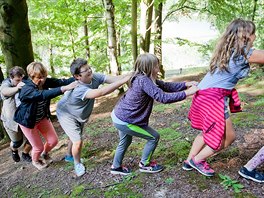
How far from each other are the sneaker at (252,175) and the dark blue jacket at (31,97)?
2.59 m

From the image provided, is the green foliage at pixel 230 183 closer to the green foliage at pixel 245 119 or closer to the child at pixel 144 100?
the child at pixel 144 100

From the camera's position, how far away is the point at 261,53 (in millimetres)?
2773

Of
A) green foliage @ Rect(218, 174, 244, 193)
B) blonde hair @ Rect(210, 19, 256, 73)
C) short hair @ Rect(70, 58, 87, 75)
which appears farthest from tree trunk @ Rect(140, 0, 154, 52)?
green foliage @ Rect(218, 174, 244, 193)

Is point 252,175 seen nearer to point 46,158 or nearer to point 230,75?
point 230,75

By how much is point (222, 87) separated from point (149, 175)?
163 cm

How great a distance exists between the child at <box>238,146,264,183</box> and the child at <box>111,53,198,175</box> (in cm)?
108

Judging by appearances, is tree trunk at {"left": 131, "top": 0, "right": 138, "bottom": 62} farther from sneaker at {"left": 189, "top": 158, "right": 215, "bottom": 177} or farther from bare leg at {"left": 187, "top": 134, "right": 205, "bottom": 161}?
sneaker at {"left": 189, "top": 158, "right": 215, "bottom": 177}

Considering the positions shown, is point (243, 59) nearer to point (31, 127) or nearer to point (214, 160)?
point (214, 160)

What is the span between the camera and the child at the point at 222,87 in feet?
9.35

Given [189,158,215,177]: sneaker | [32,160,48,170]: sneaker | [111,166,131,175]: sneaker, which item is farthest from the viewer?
[32,160,48,170]: sneaker

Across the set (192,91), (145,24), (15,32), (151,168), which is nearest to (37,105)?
(151,168)

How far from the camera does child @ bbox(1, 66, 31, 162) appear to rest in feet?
15.4

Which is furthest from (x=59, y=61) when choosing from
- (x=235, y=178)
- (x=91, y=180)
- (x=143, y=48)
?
(x=235, y=178)

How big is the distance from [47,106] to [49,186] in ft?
4.43
